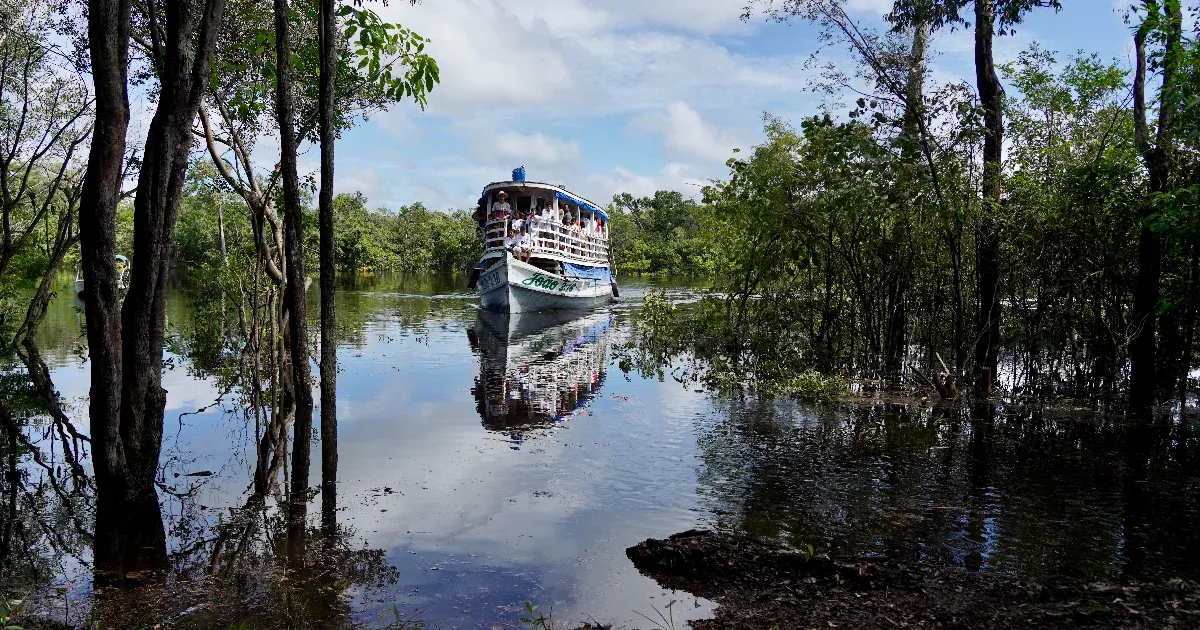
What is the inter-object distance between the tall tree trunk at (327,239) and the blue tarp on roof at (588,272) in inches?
998

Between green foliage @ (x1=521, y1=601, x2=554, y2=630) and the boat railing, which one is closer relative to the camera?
green foliage @ (x1=521, y1=601, x2=554, y2=630)

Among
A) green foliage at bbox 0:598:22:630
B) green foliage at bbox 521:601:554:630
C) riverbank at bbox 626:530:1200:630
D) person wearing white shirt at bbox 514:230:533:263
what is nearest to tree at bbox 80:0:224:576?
green foliage at bbox 0:598:22:630

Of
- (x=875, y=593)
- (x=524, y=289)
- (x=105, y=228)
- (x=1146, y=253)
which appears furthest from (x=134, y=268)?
(x=524, y=289)

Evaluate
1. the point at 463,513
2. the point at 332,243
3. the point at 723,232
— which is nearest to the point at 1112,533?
the point at 463,513

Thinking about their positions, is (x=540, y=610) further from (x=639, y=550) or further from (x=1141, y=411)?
(x=1141, y=411)

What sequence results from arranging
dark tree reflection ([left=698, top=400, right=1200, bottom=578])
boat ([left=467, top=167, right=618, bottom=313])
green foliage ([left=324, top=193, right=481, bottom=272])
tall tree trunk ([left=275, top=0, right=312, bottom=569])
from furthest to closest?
green foliage ([left=324, top=193, right=481, bottom=272]), boat ([left=467, top=167, right=618, bottom=313]), tall tree trunk ([left=275, top=0, right=312, bottom=569]), dark tree reflection ([left=698, top=400, right=1200, bottom=578])

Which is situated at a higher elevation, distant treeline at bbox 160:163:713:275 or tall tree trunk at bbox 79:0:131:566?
distant treeline at bbox 160:163:713:275

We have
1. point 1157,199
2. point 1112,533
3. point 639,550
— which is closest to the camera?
point 639,550

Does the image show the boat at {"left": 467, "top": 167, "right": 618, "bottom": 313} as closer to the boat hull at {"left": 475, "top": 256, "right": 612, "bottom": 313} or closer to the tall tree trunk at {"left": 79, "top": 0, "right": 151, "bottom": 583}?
the boat hull at {"left": 475, "top": 256, "right": 612, "bottom": 313}

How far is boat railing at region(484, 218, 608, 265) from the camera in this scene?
29641 millimetres

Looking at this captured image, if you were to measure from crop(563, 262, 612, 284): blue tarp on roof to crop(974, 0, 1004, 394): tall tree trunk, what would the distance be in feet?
70.3

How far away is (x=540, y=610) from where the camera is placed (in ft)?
17.5

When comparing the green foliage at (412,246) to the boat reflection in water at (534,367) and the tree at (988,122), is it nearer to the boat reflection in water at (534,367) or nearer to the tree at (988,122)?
the boat reflection in water at (534,367)

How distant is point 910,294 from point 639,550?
30.2 feet
